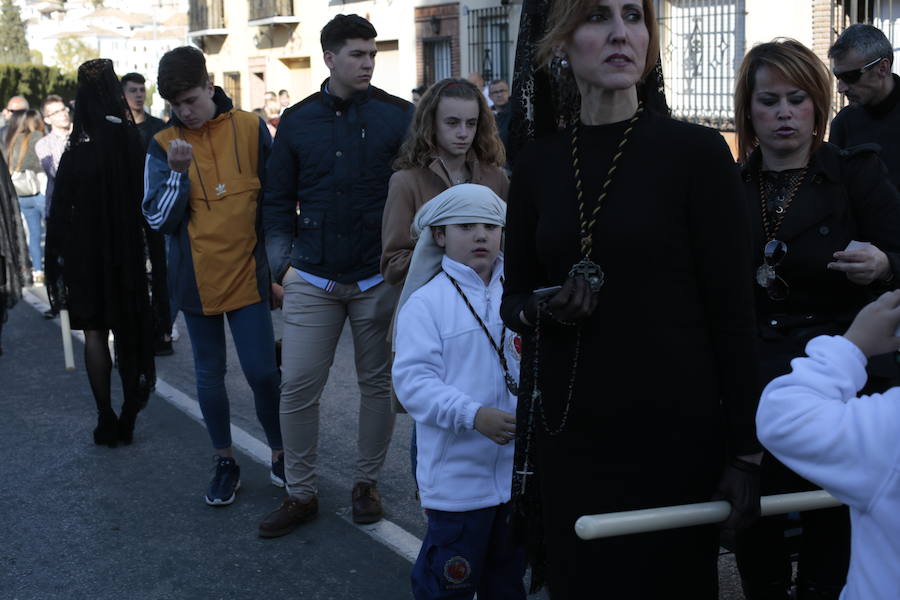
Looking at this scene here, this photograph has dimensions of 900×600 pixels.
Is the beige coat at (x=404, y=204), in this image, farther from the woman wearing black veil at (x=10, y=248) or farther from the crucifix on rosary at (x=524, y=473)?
the woman wearing black veil at (x=10, y=248)

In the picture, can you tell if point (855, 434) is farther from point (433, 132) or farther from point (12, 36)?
point (12, 36)

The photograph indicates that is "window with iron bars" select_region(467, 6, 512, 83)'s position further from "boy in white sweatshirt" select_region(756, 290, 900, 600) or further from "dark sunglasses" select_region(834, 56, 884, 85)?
"boy in white sweatshirt" select_region(756, 290, 900, 600)

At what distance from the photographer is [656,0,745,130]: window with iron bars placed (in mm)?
16047

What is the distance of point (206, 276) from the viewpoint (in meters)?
5.30

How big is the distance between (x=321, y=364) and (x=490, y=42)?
17.7 meters

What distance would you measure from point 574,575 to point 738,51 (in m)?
14.5

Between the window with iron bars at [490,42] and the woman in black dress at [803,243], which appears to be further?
the window with iron bars at [490,42]

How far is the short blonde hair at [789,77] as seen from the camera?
3.35 meters

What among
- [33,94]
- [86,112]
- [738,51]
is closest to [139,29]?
[33,94]

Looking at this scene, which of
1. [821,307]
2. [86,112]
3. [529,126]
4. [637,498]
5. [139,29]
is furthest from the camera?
[139,29]

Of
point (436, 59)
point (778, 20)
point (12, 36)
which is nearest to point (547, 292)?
point (778, 20)

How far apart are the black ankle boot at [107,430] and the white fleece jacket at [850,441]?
5125 millimetres

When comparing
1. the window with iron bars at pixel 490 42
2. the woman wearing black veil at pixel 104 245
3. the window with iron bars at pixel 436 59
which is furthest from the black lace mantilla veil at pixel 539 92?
the window with iron bars at pixel 436 59

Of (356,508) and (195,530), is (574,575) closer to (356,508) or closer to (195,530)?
(356,508)
